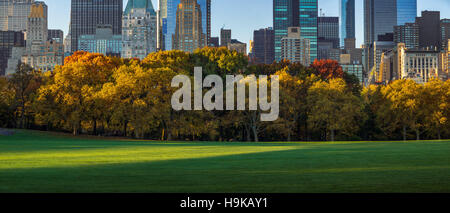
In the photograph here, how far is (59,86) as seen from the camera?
81.9 metres

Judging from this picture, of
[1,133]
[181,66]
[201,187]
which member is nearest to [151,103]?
[181,66]

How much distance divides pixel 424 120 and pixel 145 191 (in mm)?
84214

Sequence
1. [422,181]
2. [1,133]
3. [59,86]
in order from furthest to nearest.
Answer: [59,86] → [1,133] → [422,181]

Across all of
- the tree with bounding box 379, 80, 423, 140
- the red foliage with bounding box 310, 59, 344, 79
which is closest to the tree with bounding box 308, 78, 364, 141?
the tree with bounding box 379, 80, 423, 140

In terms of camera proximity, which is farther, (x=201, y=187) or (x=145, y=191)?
(x=201, y=187)

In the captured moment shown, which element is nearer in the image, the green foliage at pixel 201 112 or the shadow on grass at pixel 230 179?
the shadow on grass at pixel 230 179

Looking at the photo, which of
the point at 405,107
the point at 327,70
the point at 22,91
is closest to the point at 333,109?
the point at 405,107

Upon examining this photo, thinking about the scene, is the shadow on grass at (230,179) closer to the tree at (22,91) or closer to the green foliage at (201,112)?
the green foliage at (201,112)

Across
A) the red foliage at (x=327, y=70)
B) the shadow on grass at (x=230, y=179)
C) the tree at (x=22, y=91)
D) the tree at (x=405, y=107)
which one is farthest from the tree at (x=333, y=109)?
the shadow on grass at (x=230, y=179)

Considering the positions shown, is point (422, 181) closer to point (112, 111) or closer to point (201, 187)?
point (201, 187)

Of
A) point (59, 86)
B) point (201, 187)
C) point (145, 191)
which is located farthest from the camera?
point (59, 86)

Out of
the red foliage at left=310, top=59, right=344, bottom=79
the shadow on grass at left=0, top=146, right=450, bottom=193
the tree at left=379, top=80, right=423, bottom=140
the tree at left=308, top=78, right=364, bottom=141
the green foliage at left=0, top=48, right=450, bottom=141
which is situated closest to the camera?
the shadow on grass at left=0, top=146, right=450, bottom=193

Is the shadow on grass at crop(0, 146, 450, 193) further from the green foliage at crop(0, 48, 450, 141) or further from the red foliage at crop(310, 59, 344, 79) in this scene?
the red foliage at crop(310, 59, 344, 79)

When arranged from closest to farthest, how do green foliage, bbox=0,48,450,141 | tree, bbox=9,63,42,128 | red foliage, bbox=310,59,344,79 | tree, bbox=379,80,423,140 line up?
green foliage, bbox=0,48,450,141 < tree, bbox=379,80,423,140 < tree, bbox=9,63,42,128 < red foliage, bbox=310,59,344,79
